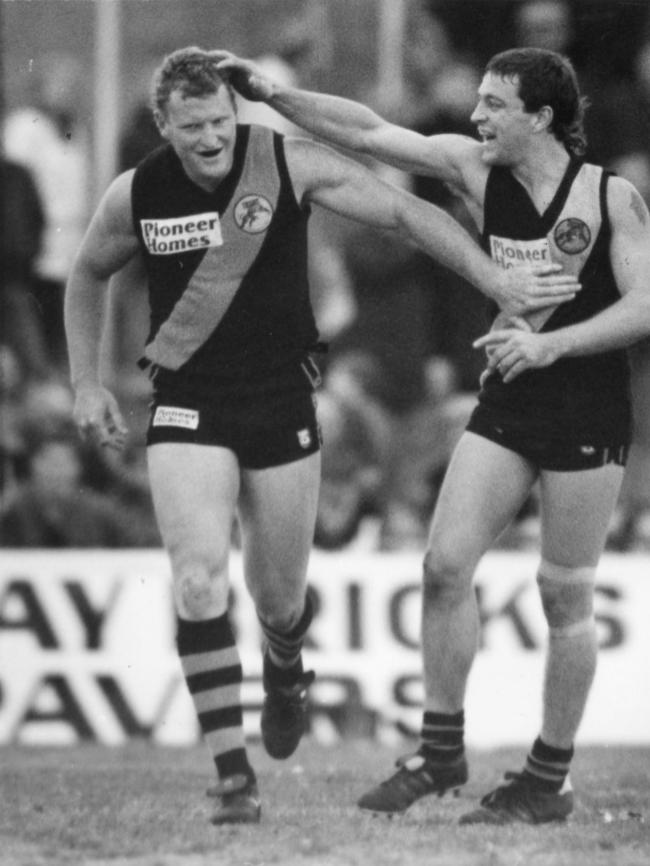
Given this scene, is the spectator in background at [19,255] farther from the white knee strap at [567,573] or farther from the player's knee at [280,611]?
the white knee strap at [567,573]

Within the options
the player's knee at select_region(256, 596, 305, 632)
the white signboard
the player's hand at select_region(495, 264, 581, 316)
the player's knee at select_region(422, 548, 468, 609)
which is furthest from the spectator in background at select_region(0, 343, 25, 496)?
the player's hand at select_region(495, 264, 581, 316)

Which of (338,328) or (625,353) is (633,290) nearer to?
(625,353)

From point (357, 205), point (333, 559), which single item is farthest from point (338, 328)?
point (357, 205)

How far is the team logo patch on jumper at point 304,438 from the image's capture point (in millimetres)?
8188

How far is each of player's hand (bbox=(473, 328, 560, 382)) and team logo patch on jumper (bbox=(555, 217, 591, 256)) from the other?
321 mm

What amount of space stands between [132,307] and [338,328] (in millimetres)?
1356

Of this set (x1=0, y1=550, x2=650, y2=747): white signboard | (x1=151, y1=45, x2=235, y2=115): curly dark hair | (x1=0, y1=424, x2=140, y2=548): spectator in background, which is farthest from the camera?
(x1=0, y1=424, x2=140, y2=548): spectator in background

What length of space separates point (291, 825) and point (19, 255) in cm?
679

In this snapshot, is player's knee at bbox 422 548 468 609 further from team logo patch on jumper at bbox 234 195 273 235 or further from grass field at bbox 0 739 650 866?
team logo patch on jumper at bbox 234 195 273 235

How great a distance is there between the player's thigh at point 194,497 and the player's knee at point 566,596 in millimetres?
1186

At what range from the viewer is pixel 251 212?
7.99 metres

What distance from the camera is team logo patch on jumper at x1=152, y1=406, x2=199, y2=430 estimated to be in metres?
7.93

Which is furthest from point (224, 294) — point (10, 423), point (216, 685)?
point (10, 423)

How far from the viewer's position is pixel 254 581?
8.50m
